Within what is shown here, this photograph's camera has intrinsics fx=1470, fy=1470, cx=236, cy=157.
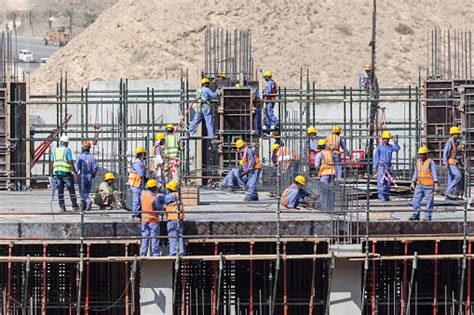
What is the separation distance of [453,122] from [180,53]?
26265 millimetres

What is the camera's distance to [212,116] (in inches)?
1457

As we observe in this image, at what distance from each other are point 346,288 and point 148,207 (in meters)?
4.16

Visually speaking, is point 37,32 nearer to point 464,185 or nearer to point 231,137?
point 231,137

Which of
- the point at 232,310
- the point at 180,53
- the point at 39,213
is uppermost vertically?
the point at 180,53

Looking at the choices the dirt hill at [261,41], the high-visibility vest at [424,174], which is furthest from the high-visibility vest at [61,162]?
the dirt hill at [261,41]

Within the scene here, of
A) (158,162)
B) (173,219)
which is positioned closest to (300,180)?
(158,162)

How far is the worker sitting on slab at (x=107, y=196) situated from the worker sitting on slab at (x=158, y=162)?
0.96 meters

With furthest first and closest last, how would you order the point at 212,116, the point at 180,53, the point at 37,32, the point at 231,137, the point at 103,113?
the point at 37,32 < the point at 180,53 < the point at 103,113 < the point at 231,137 < the point at 212,116

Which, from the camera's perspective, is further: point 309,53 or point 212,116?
point 309,53

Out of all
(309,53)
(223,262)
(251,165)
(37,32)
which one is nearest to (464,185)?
(251,165)

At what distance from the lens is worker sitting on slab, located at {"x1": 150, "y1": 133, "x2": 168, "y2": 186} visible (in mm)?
32031

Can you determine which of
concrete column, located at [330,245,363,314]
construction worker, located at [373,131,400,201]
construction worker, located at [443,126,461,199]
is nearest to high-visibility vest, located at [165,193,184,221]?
concrete column, located at [330,245,363,314]

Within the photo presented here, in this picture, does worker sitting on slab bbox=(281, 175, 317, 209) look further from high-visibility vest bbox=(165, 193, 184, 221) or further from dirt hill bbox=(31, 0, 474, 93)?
dirt hill bbox=(31, 0, 474, 93)

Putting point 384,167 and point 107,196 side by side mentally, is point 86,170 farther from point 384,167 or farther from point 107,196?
point 384,167
